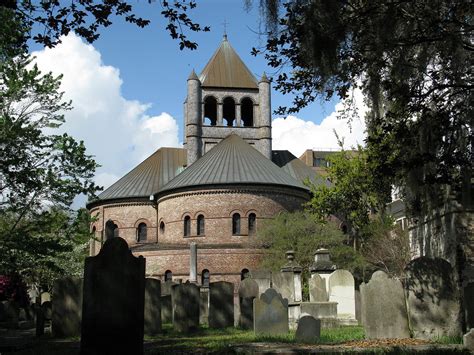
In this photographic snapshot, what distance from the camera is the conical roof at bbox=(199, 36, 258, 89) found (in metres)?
49.9

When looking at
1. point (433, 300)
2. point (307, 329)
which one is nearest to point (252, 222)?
point (307, 329)

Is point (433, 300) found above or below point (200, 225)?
below

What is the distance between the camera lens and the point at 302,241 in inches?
1321

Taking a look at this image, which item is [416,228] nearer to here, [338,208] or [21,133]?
[21,133]

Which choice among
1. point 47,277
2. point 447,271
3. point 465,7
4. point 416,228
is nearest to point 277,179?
point 47,277

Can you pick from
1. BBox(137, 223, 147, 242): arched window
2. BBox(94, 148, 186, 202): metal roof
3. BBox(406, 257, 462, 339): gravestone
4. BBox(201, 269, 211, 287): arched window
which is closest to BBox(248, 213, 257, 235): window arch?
BBox(201, 269, 211, 287): arched window

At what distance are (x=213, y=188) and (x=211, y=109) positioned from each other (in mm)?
13763

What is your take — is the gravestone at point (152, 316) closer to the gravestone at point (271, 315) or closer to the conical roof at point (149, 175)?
the gravestone at point (271, 315)

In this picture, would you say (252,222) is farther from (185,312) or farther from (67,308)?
(67,308)

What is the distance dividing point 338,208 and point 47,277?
17.2 m

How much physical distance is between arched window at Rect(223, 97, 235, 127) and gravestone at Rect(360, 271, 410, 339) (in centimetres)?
3870

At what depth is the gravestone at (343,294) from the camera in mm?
17828

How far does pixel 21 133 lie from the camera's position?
16.5 metres

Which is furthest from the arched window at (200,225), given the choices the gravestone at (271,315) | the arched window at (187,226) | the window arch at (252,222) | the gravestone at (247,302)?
the gravestone at (271,315)
